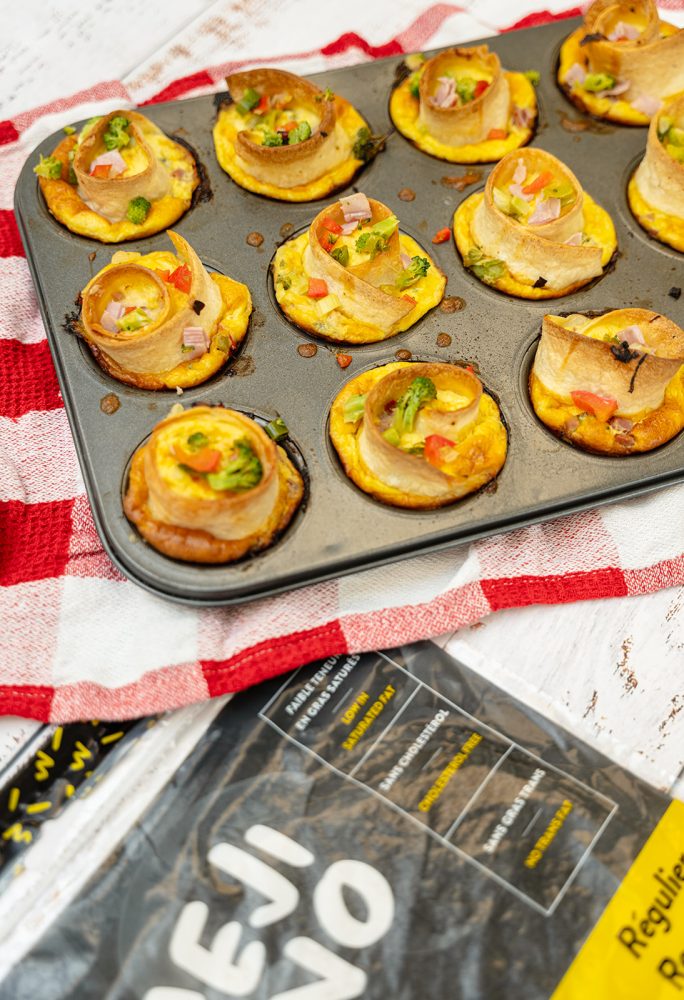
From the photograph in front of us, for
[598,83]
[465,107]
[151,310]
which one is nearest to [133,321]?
[151,310]

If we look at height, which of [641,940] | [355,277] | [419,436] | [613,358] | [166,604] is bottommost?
[641,940]

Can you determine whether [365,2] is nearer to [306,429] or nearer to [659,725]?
[306,429]

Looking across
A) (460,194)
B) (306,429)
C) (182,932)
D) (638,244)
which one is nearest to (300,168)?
(460,194)

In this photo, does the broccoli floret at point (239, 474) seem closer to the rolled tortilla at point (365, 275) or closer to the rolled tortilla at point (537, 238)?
the rolled tortilla at point (365, 275)

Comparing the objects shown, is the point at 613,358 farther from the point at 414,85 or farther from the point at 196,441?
the point at 414,85

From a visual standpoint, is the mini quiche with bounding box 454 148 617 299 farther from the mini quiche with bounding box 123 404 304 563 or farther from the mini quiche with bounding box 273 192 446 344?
the mini quiche with bounding box 123 404 304 563

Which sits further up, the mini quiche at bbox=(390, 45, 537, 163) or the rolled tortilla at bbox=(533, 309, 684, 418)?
the mini quiche at bbox=(390, 45, 537, 163)

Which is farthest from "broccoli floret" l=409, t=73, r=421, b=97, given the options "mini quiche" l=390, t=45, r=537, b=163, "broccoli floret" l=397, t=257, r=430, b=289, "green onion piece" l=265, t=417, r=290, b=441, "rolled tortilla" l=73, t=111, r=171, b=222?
"green onion piece" l=265, t=417, r=290, b=441
